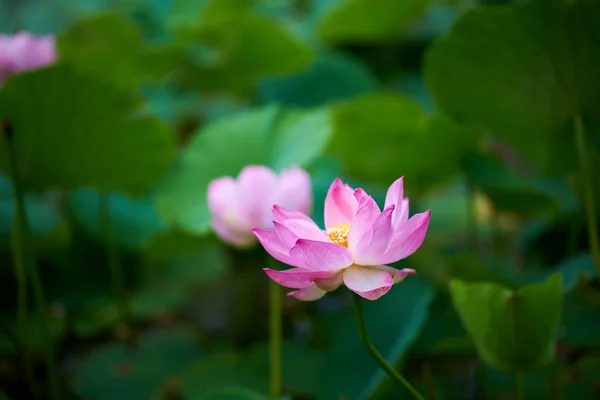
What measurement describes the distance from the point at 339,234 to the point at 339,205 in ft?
0.08

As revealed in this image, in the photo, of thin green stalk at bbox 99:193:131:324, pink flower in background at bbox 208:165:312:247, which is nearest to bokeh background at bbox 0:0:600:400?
thin green stalk at bbox 99:193:131:324

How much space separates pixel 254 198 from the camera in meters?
0.58

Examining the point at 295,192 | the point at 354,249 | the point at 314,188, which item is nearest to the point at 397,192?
the point at 354,249

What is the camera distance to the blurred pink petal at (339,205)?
0.42 meters

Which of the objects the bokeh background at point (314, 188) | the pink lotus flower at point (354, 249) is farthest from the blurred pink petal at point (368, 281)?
the bokeh background at point (314, 188)

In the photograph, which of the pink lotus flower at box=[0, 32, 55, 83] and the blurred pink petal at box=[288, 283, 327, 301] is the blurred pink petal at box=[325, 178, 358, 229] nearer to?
the blurred pink petal at box=[288, 283, 327, 301]

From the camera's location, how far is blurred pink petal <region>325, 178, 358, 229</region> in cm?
42

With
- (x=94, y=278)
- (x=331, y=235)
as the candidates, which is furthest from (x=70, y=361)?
(x=331, y=235)

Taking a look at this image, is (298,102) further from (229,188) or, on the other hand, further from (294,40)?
(229,188)

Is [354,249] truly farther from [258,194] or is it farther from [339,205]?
[258,194]

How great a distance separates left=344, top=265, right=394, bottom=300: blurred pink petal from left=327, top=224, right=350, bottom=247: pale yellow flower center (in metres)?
0.03

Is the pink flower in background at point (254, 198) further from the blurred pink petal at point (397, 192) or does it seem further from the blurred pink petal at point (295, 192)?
the blurred pink petal at point (397, 192)

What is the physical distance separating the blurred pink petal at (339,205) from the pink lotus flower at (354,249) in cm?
2

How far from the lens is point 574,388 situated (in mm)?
648
